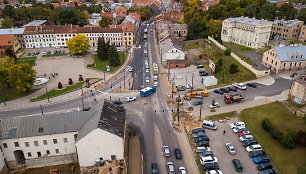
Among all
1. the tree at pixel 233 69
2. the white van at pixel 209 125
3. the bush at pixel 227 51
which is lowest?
the white van at pixel 209 125

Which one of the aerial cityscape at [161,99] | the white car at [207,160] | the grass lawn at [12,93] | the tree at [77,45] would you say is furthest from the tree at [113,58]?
the white car at [207,160]

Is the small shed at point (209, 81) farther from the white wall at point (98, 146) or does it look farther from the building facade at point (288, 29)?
the building facade at point (288, 29)

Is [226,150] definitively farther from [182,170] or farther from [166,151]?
[166,151]

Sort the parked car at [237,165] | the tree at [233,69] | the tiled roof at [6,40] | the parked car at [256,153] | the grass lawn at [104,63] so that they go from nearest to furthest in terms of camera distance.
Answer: the parked car at [237,165], the parked car at [256,153], the tree at [233,69], the grass lawn at [104,63], the tiled roof at [6,40]

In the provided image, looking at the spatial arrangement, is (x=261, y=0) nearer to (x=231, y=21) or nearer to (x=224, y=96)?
(x=231, y=21)

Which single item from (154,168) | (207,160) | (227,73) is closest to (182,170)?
(154,168)

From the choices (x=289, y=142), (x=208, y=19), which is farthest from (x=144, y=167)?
(x=208, y=19)
